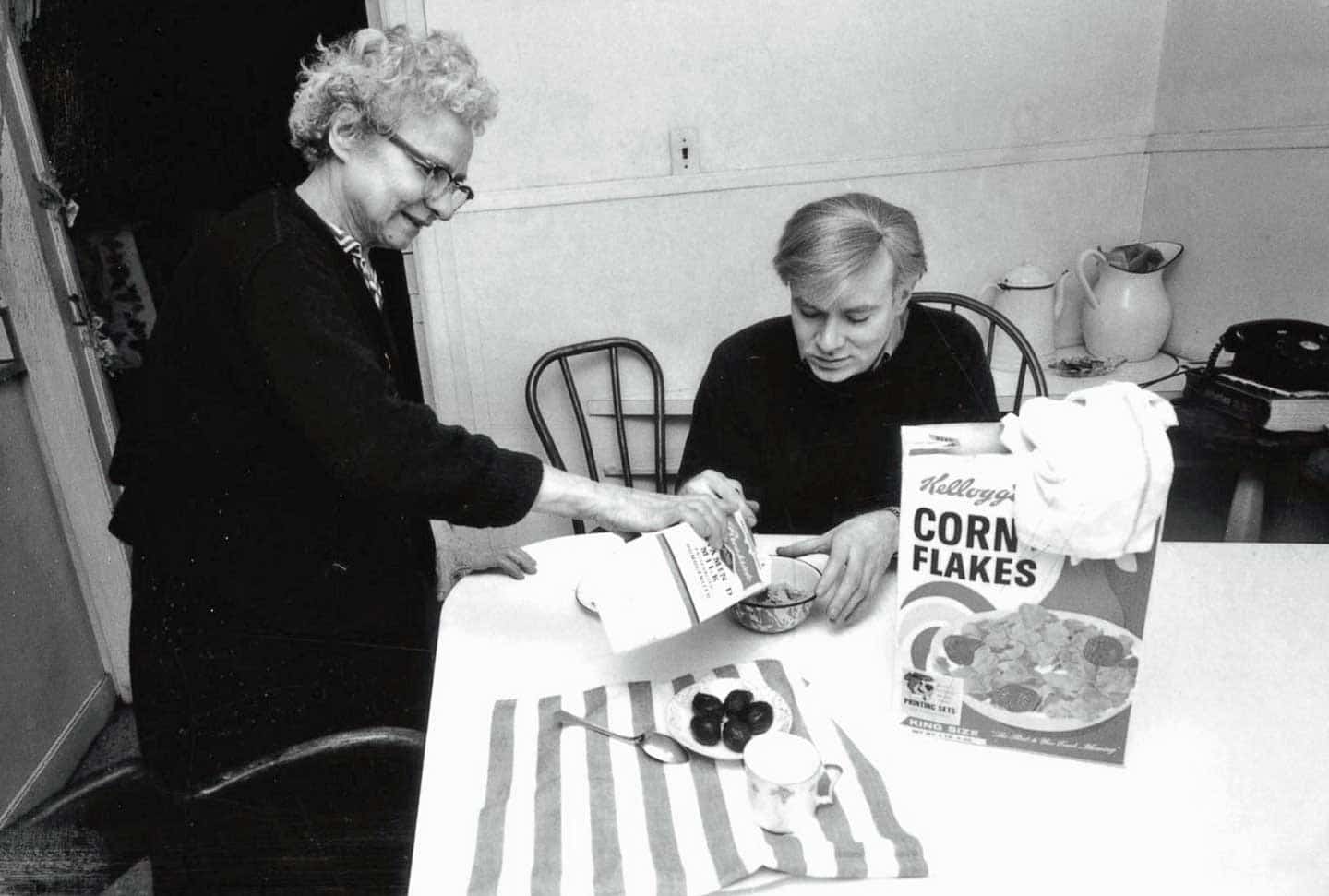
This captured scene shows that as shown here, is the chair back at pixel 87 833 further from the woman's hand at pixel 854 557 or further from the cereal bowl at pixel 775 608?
the woman's hand at pixel 854 557

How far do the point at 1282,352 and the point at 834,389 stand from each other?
959mm

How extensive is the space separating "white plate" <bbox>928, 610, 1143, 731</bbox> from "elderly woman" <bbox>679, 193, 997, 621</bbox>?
58cm

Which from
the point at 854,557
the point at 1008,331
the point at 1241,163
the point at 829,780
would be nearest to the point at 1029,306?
the point at 1008,331

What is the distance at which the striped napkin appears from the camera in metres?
0.78

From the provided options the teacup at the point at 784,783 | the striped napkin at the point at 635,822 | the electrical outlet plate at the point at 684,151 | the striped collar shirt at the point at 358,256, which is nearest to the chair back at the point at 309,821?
the striped napkin at the point at 635,822

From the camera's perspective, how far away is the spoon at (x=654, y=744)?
36.5 inches

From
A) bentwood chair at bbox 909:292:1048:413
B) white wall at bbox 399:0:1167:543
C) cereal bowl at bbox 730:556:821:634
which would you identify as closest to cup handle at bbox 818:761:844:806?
cereal bowl at bbox 730:556:821:634

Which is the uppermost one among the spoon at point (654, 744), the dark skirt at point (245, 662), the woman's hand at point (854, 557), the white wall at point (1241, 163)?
the white wall at point (1241, 163)

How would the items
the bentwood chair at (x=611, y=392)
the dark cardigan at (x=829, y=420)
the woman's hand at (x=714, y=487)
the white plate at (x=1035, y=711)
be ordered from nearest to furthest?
the white plate at (x=1035, y=711)
the woman's hand at (x=714, y=487)
the dark cardigan at (x=829, y=420)
the bentwood chair at (x=611, y=392)

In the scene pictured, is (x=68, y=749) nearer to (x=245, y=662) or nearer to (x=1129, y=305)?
(x=245, y=662)

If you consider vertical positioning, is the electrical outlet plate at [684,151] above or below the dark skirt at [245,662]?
above

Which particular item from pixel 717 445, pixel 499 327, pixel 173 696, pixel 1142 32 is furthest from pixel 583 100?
pixel 173 696

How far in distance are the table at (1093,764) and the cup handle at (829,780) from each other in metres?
0.06

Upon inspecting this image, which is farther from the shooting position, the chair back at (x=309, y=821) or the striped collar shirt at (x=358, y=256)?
the striped collar shirt at (x=358, y=256)
